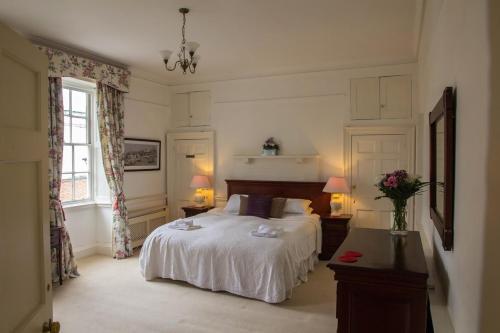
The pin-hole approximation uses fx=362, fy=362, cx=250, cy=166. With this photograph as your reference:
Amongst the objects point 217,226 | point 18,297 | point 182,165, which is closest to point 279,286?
point 217,226

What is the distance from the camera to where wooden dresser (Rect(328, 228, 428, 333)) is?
1.92 m

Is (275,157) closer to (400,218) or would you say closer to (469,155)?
(400,218)

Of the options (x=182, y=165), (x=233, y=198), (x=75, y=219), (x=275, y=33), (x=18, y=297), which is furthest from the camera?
(x=182, y=165)

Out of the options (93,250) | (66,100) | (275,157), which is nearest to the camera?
(66,100)

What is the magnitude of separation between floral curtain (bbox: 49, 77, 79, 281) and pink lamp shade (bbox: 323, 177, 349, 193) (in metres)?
3.53

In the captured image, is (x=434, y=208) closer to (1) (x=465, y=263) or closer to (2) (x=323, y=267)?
(1) (x=465, y=263)

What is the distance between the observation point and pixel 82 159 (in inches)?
210

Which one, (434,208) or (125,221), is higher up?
(434,208)

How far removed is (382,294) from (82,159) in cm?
470

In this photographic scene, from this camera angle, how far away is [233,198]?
19.2ft

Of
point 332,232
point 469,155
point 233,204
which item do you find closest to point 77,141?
point 233,204

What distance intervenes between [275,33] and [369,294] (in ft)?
10.4

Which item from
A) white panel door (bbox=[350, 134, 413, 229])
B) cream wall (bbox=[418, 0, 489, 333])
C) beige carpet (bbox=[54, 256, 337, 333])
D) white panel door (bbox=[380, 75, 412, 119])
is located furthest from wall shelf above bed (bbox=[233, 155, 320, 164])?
cream wall (bbox=[418, 0, 489, 333])

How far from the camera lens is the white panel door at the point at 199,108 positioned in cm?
646
